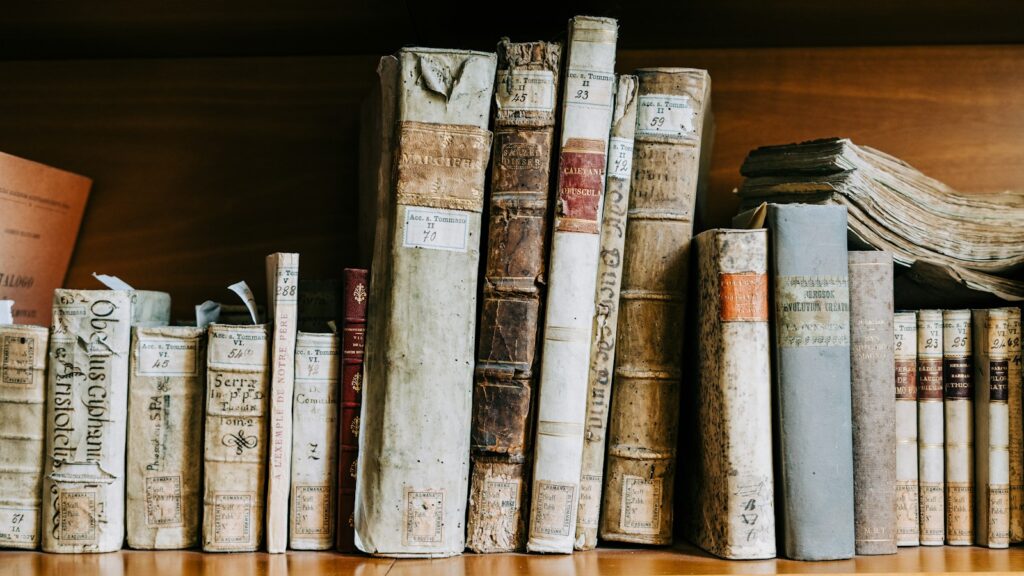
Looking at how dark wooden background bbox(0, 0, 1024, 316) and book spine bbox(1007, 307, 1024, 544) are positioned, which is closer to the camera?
book spine bbox(1007, 307, 1024, 544)

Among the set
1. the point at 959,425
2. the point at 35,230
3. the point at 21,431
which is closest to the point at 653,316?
the point at 959,425

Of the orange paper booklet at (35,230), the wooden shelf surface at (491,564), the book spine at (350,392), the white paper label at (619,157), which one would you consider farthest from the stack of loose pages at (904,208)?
the orange paper booklet at (35,230)

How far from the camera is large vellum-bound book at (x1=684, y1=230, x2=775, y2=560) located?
0.70 metres

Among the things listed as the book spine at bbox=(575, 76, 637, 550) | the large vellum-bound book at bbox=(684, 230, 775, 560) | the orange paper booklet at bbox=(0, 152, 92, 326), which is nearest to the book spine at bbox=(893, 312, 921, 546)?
the large vellum-bound book at bbox=(684, 230, 775, 560)

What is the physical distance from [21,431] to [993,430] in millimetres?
871

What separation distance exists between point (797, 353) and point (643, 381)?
137 mm

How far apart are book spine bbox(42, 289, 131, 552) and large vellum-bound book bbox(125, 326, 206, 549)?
0.02 meters

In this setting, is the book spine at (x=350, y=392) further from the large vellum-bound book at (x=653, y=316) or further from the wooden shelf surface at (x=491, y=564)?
the large vellum-bound book at (x=653, y=316)

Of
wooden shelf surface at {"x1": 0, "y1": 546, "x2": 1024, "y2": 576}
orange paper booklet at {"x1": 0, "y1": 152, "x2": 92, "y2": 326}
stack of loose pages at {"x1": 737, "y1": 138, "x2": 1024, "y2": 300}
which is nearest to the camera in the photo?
wooden shelf surface at {"x1": 0, "y1": 546, "x2": 1024, "y2": 576}

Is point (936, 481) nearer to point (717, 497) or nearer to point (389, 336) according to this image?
point (717, 497)

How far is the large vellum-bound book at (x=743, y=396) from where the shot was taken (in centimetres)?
70

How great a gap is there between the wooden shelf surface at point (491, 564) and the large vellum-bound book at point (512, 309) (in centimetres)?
4

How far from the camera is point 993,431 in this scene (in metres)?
0.74

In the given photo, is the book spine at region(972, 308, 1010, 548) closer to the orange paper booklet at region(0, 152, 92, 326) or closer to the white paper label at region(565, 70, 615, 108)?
the white paper label at region(565, 70, 615, 108)
